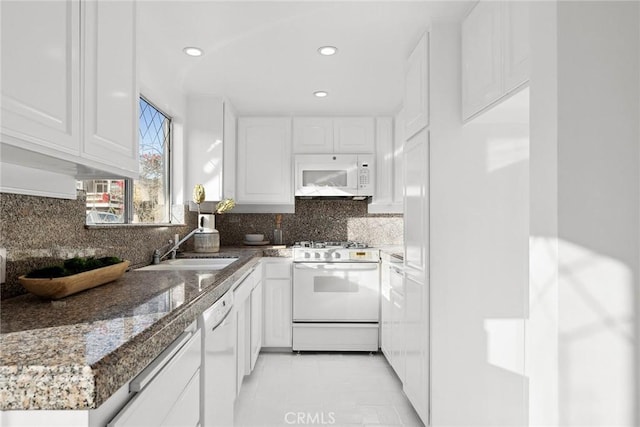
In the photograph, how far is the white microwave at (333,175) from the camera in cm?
378

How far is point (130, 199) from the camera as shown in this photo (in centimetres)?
248

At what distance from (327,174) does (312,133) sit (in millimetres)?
445

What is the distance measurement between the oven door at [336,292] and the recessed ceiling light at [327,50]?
5.79 feet

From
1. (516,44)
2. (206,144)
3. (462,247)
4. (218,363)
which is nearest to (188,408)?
(218,363)

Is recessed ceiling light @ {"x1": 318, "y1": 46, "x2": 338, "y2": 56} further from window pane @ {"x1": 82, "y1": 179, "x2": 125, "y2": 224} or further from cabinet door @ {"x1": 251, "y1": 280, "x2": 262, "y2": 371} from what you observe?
cabinet door @ {"x1": 251, "y1": 280, "x2": 262, "y2": 371}

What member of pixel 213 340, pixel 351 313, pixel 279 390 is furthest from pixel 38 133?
pixel 351 313

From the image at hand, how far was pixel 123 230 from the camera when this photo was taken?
85.7 inches

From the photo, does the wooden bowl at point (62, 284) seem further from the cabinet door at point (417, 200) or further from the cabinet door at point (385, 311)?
the cabinet door at point (385, 311)

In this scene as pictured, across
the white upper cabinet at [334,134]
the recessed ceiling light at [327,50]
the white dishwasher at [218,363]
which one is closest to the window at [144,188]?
the white dishwasher at [218,363]

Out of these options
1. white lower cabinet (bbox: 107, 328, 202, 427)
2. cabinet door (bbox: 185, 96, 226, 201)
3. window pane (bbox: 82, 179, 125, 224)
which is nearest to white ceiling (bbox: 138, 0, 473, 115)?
cabinet door (bbox: 185, 96, 226, 201)

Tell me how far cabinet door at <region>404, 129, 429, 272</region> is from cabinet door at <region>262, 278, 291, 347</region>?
4.46 feet

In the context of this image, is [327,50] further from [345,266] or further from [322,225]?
[322,225]

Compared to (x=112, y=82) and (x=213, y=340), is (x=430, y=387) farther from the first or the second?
(x=112, y=82)

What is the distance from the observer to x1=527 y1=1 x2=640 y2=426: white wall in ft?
3.60
